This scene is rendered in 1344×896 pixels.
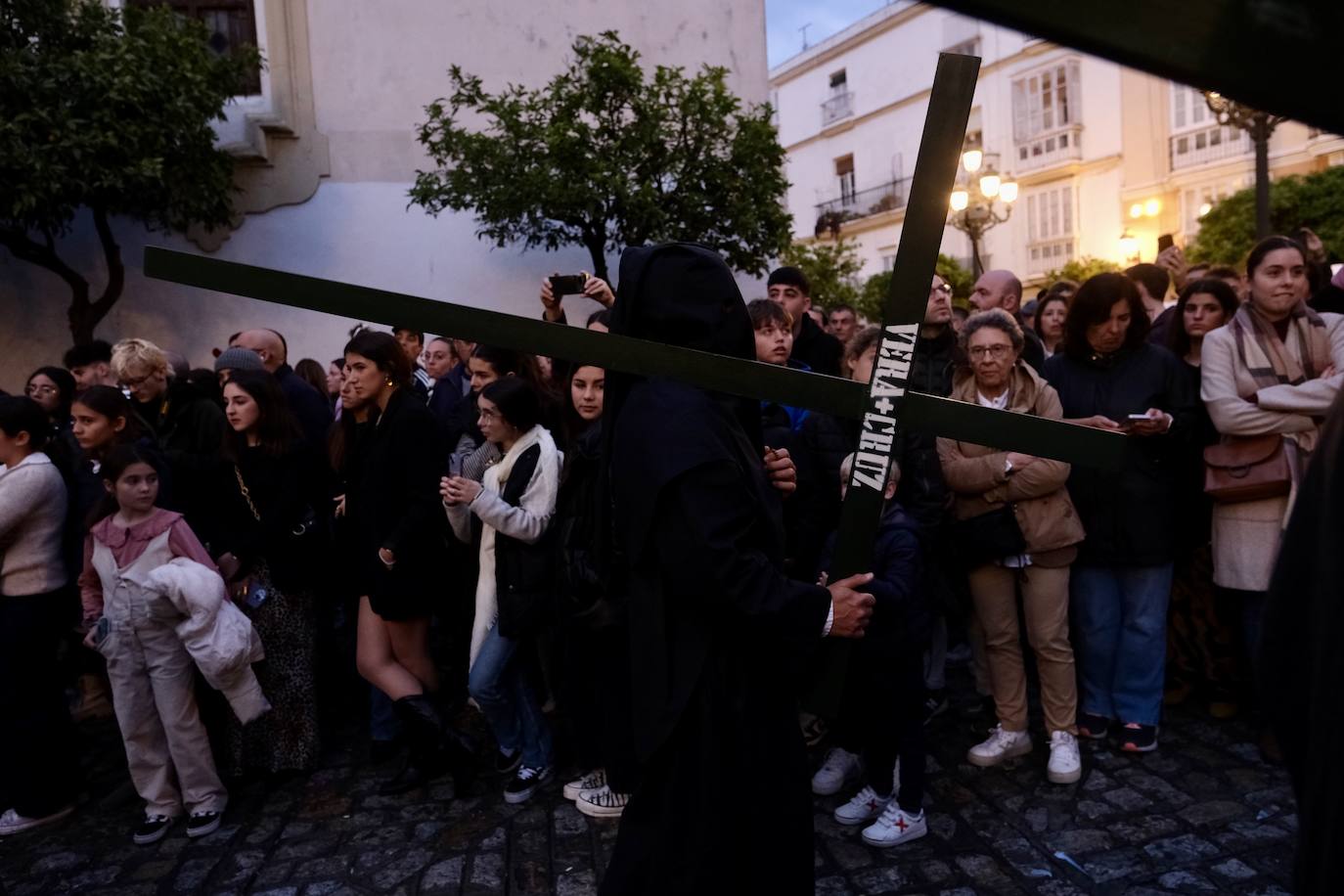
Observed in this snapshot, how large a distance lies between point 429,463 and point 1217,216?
26.7 meters

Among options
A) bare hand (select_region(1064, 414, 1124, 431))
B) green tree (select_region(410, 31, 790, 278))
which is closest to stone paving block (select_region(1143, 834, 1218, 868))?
bare hand (select_region(1064, 414, 1124, 431))

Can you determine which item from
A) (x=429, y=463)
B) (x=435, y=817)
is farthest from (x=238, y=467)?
(x=435, y=817)

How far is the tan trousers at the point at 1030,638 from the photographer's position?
433cm

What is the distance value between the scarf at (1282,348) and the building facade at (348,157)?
8977 mm

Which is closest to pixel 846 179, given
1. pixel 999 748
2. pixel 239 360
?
pixel 239 360

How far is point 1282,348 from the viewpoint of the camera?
4.16 meters

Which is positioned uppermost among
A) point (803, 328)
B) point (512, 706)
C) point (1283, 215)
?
point (1283, 215)

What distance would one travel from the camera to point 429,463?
444cm

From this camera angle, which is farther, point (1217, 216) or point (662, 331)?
point (1217, 216)

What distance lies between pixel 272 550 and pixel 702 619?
10.0 ft

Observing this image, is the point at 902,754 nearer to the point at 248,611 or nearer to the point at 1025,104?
the point at 248,611

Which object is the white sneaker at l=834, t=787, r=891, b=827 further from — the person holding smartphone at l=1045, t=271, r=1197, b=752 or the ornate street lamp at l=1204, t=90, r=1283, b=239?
the ornate street lamp at l=1204, t=90, r=1283, b=239

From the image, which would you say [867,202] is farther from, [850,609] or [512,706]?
[850,609]

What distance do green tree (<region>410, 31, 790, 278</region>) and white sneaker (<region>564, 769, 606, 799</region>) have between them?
6794mm
